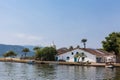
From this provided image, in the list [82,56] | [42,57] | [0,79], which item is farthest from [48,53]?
[0,79]

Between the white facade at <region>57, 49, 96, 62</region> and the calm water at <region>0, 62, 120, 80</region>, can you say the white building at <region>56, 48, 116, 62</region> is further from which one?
the calm water at <region>0, 62, 120, 80</region>

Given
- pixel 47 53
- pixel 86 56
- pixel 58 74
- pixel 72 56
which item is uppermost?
pixel 47 53

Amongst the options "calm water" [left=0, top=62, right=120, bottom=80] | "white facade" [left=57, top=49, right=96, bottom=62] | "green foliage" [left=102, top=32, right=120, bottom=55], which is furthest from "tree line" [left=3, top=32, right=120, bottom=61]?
"calm water" [left=0, top=62, right=120, bottom=80]

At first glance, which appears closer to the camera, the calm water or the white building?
the calm water

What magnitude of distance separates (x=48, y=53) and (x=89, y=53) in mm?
15249

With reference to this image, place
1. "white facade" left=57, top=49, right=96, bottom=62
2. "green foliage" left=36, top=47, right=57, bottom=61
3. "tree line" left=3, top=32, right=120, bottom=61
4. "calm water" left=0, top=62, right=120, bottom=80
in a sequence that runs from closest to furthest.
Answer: "calm water" left=0, top=62, right=120, bottom=80 → "tree line" left=3, top=32, right=120, bottom=61 → "white facade" left=57, top=49, right=96, bottom=62 → "green foliage" left=36, top=47, right=57, bottom=61

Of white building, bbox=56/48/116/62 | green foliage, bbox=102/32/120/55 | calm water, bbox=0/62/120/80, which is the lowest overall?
calm water, bbox=0/62/120/80

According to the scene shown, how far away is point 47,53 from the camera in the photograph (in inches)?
4636

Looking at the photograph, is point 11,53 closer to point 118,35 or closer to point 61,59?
point 61,59

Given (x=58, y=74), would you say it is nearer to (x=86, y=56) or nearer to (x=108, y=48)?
(x=108, y=48)

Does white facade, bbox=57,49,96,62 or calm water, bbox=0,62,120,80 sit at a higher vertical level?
white facade, bbox=57,49,96,62

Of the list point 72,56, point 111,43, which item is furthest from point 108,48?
point 72,56

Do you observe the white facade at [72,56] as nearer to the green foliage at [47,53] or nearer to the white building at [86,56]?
the white building at [86,56]

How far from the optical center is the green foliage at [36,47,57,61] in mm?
117512
